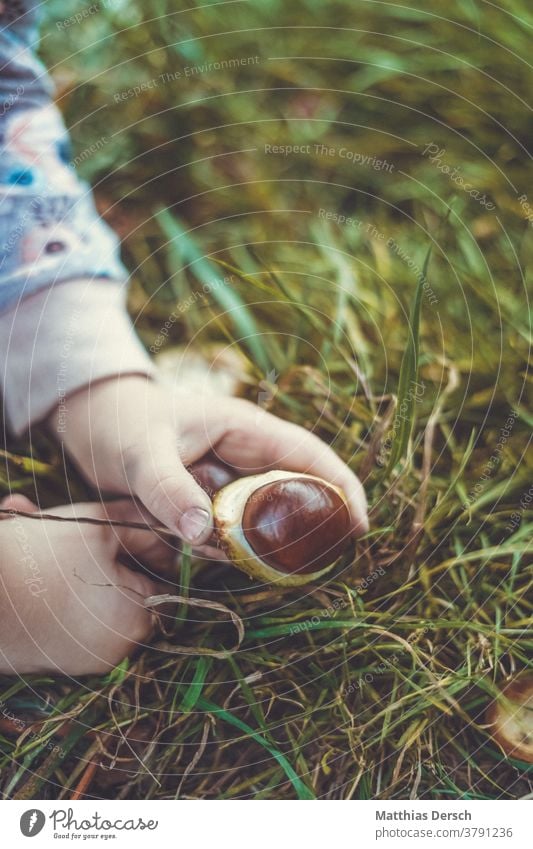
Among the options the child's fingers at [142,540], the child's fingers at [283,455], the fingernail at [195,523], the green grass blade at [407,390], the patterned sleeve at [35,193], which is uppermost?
the patterned sleeve at [35,193]

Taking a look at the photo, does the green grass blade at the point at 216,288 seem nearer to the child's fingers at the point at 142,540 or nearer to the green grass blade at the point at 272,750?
the child's fingers at the point at 142,540

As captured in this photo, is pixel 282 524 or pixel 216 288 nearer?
pixel 282 524

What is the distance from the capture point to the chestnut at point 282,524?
0.51m

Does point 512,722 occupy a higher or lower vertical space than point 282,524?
lower

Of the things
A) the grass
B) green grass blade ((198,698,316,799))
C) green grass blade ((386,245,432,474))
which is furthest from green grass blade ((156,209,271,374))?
green grass blade ((198,698,316,799))

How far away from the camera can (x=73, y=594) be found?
53 cm

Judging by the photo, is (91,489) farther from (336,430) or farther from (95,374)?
(336,430)

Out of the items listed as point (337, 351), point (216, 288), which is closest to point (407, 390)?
point (337, 351)

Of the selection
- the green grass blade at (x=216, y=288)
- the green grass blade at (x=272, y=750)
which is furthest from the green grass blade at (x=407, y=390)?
the green grass blade at (x=272, y=750)

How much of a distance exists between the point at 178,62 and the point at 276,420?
31cm

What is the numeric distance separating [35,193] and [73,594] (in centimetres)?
30

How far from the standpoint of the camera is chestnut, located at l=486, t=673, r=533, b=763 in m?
0.56

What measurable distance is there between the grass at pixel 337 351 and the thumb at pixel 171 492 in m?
0.05

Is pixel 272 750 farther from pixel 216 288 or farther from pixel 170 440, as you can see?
pixel 216 288
